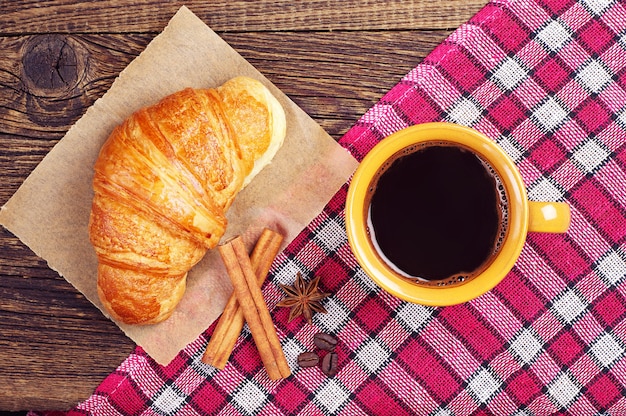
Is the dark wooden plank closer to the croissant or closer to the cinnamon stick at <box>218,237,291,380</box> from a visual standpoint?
the croissant

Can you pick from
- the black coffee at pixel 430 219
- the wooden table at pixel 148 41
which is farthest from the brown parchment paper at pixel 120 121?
the black coffee at pixel 430 219

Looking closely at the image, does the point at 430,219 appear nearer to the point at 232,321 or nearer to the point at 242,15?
the point at 232,321

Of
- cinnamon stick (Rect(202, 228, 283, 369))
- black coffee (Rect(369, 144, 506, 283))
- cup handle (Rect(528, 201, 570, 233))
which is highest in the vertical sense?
cup handle (Rect(528, 201, 570, 233))

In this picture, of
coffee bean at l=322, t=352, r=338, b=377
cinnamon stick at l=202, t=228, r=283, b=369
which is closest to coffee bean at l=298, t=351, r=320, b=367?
coffee bean at l=322, t=352, r=338, b=377

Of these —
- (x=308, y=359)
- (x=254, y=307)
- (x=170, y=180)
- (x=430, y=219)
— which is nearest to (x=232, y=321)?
(x=254, y=307)

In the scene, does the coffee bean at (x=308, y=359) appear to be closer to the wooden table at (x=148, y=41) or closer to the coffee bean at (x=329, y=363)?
the coffee bean at (x=329, y=363)

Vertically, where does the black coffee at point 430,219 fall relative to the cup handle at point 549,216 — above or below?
below

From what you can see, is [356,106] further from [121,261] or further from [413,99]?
[121,261]
